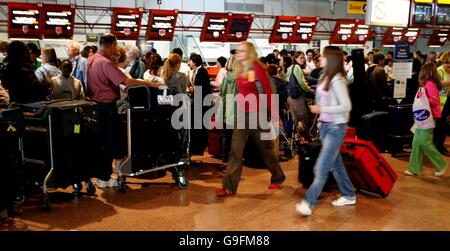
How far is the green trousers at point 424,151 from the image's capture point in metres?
6.14

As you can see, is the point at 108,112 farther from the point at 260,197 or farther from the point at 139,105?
the point at 260,197

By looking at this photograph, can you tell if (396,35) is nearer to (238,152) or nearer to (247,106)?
(247,106)

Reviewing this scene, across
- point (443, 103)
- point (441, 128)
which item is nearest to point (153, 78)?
point (443, 103)

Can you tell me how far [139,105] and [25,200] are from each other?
160 cm

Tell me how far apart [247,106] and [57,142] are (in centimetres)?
202

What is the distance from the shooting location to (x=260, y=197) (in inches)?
210

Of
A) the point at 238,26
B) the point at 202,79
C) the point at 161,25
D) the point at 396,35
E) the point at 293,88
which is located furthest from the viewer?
the point at 396,35

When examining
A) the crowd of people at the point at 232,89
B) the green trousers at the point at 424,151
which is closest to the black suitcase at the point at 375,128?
the crowd of people at the point at 232,89

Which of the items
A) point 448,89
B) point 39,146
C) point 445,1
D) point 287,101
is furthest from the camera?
point 445,1

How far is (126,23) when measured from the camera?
1217 centimetres

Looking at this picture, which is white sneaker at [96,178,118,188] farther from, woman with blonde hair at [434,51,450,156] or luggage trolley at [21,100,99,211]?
woman with blonde hair at [434,51,450,156]

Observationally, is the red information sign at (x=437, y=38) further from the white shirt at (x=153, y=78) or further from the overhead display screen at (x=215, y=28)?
the white shirt at (x=153, y=78)

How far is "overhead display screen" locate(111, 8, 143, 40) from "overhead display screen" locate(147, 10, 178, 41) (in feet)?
1.11
